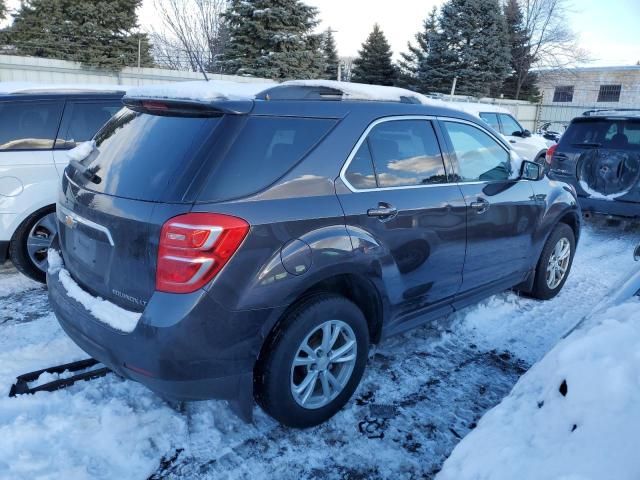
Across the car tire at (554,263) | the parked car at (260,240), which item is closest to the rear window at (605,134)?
the car tire at (554,263)

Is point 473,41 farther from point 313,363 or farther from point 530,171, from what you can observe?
point 313,363

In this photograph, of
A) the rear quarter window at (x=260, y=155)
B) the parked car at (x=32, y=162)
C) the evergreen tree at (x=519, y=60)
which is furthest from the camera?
the evergreen tree at (x=519, y=60)

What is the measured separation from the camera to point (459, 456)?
2.08 m

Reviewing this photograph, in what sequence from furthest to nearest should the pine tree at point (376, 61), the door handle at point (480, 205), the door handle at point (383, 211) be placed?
1. the pine tree at point (376, 61)
2. the door handle at point (480, 205)
3. the door handle at point (383, 211)

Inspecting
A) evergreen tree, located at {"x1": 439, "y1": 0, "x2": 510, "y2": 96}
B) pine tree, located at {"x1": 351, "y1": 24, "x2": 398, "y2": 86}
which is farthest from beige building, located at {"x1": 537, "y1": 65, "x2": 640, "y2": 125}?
pine tree, located at {"x1": 351, "y1": 24, "x2": 398, "y2": 86}

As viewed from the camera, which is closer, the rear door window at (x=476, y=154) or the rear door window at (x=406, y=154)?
the rear door window at (x=406, y=154)

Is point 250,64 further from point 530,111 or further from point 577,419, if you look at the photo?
point 577,419

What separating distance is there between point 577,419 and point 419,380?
5.36ft

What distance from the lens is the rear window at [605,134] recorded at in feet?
23.2

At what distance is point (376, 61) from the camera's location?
3728 cm

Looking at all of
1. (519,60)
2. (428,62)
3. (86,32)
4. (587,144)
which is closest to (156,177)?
(587,144)

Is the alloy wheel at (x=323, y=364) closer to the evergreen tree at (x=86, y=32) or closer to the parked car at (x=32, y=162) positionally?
the parked car at (x=32, y=162)

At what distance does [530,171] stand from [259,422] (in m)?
2.98

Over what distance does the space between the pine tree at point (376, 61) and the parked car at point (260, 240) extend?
35632mm
